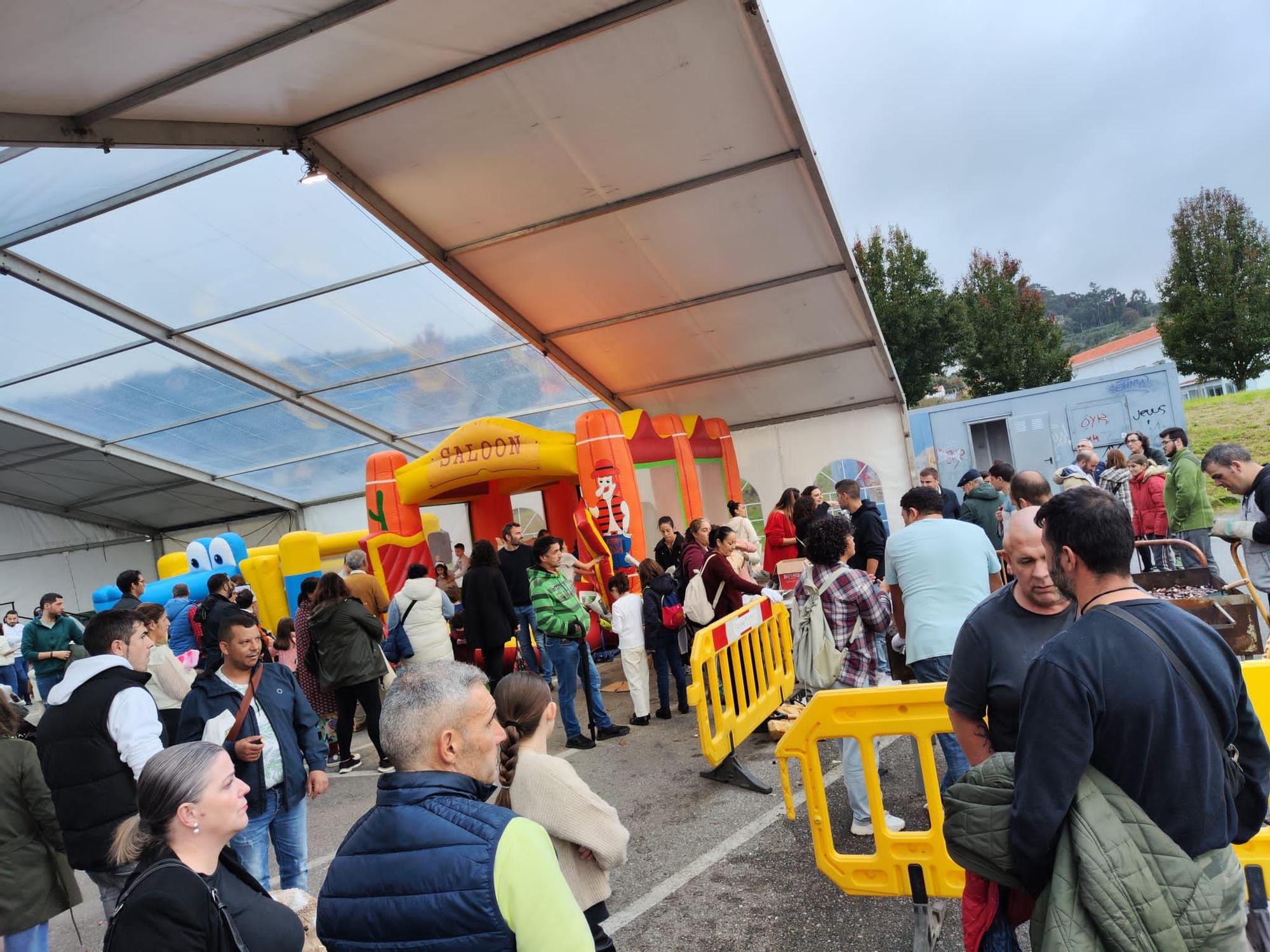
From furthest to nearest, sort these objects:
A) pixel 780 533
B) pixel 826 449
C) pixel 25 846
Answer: pixel 826 449
pixel 780 533
pixel 25 846

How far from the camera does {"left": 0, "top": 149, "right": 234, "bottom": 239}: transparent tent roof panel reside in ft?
26.8

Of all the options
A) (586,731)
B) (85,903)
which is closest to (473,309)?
(586,731)

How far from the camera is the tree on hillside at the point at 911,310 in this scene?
33.8 m

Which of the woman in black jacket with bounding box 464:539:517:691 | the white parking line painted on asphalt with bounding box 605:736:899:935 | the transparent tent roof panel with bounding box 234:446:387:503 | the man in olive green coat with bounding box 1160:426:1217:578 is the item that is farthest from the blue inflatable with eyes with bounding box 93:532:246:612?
the man in olive green coat with bounding box 1160:426:1217:578

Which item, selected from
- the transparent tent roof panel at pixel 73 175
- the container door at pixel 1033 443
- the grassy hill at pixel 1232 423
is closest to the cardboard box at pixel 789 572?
the transparent tent roof panel at pixel 73 175

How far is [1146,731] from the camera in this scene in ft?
5.63

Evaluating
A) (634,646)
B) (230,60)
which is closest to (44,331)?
(230,60)

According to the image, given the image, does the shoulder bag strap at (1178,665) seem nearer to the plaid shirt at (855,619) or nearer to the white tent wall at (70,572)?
the plaid shirt at (855,619)

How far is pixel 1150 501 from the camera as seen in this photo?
28.8 ft

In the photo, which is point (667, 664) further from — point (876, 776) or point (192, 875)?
point (192, 875)

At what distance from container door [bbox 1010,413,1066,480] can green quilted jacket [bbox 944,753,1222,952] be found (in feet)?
46.8

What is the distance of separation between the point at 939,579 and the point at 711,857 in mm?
1717

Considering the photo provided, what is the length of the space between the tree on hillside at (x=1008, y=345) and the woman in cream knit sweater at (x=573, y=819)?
33.6 meters

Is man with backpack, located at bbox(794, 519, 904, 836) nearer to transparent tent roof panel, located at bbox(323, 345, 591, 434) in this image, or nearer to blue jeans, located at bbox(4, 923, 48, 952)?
blue jeans, located at bbox(4, 923, 48, 952)
